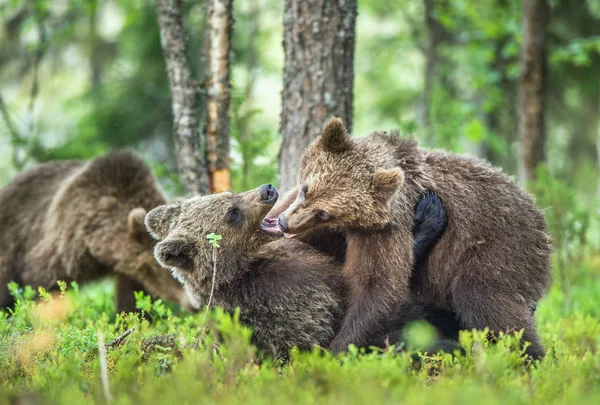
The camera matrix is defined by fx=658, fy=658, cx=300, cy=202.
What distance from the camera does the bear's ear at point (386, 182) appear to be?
15.2 ft

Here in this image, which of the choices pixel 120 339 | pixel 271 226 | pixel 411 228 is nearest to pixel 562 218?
pixel 411 228

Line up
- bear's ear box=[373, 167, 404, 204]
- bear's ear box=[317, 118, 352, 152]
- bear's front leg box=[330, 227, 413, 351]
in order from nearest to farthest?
bear's front leg box=[330, 227, 413, 351] < bear's ear box=[373, 167, 404, 204] < bear's ear box=[317, 118, 352, 152]

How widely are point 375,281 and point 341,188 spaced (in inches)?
29.8

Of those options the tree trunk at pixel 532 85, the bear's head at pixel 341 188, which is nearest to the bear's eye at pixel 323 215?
the bear's head at pixel 341 188

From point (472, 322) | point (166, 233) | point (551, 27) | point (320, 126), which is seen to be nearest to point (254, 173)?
point (320, 126)

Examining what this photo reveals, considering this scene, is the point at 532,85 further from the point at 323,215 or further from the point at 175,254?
the point at 175,254

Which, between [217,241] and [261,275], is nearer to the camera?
[261,275]

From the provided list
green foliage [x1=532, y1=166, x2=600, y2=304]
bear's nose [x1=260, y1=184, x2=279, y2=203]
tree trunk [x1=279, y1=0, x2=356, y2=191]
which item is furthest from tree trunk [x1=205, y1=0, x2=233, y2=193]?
green foliage [x1=532, y1=166, x2=600, y2=304]

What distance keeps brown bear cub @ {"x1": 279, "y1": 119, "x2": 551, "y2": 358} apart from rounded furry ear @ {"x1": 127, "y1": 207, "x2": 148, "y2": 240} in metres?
2.75

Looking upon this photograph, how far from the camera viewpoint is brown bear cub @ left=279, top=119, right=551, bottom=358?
453 cm

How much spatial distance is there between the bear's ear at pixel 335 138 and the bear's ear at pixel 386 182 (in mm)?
406

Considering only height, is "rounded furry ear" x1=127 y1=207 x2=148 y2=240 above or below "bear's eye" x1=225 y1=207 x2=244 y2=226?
below

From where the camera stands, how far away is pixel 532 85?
1002cm

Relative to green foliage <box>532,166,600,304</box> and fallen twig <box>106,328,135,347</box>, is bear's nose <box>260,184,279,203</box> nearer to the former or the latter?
fallen twig <box>106,328,135,347</box>
